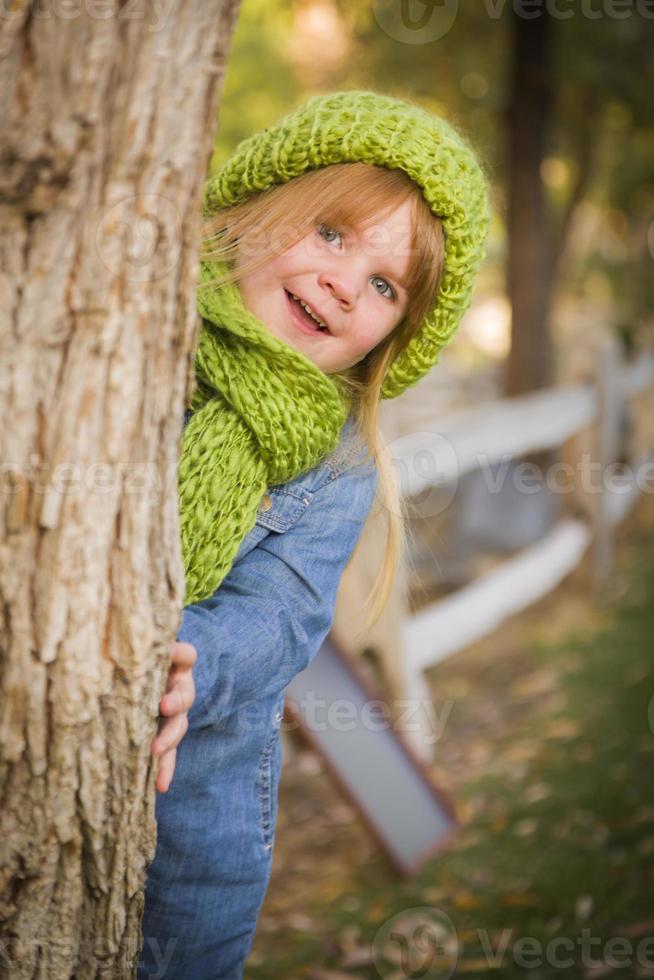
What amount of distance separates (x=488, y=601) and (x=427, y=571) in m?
1.65

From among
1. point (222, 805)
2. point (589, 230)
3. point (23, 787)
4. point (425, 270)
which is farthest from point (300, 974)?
point (589, 230)

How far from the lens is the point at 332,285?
1.56 m

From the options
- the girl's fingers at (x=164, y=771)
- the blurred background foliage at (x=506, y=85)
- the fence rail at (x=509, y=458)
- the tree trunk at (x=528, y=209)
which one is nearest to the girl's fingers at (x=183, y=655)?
the girl's fingers at (x=164, y=771)

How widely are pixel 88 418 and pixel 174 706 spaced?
0.43 m

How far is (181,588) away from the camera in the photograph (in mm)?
1216

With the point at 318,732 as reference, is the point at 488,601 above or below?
below

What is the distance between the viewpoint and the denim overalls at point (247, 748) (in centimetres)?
149

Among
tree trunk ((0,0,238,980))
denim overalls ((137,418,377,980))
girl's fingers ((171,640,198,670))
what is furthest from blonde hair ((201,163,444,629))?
girl's fingers ((171,640,198,670))

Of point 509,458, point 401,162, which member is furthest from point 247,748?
point 509,458

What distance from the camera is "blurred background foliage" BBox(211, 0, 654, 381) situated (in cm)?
680

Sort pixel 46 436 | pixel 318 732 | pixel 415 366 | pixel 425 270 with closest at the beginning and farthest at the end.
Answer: pixel 46 436, pixel 425 270, pixel 415 366, pixel 318 732

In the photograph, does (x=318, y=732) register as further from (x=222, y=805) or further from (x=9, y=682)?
(x=9, y=682)

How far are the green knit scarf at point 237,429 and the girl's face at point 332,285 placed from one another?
0.07 m

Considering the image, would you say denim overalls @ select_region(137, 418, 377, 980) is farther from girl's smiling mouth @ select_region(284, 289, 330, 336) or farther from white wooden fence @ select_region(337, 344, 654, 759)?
white wooden fence @ select_region(337, 344, 654, 759)
